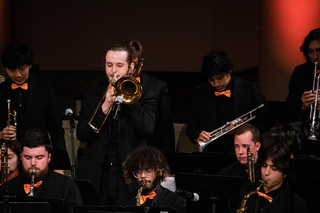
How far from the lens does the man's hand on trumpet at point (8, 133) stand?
18.8 ft

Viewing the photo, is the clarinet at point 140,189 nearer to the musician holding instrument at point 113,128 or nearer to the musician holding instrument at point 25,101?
the musician holding instrument at point 113,128

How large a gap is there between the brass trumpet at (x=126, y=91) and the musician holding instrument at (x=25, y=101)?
73 centimetres

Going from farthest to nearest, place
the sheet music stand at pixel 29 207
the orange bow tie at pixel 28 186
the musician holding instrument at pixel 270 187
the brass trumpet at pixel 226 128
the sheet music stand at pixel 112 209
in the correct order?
1. the brass trumpet at pixel 226 128
2. the orange bow tie at pixel 28 186
3. the musician holding instrument at pixel 270 187
4. the sheet music stand at pixel 29 207
5. the sheet music stand at pixel 112 209


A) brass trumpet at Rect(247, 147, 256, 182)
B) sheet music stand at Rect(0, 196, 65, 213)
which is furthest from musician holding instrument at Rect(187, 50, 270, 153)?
sheet music stand at Rect(0, 196, 65, 213)

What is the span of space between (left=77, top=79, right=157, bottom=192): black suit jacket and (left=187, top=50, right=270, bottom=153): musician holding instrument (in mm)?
810

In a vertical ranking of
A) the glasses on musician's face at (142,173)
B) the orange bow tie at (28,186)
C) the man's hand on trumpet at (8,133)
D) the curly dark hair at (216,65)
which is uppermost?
the curly dark hair at (216,65)

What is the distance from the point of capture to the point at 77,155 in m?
6.88

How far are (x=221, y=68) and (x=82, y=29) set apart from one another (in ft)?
17.2

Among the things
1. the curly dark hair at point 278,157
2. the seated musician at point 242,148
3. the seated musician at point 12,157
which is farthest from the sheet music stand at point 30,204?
the seated musician at point 242,148

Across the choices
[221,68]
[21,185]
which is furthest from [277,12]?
[21,185]

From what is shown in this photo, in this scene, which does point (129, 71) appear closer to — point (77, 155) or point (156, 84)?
point (156, 84)

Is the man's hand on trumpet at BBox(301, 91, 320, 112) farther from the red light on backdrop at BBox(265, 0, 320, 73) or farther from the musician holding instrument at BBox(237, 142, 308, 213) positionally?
the red light on backdrop at BBox(265, 0, 320, 73)

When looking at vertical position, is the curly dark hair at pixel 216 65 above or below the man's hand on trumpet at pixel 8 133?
above

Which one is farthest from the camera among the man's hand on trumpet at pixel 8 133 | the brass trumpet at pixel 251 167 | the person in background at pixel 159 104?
the person in background at pixel 159 104
